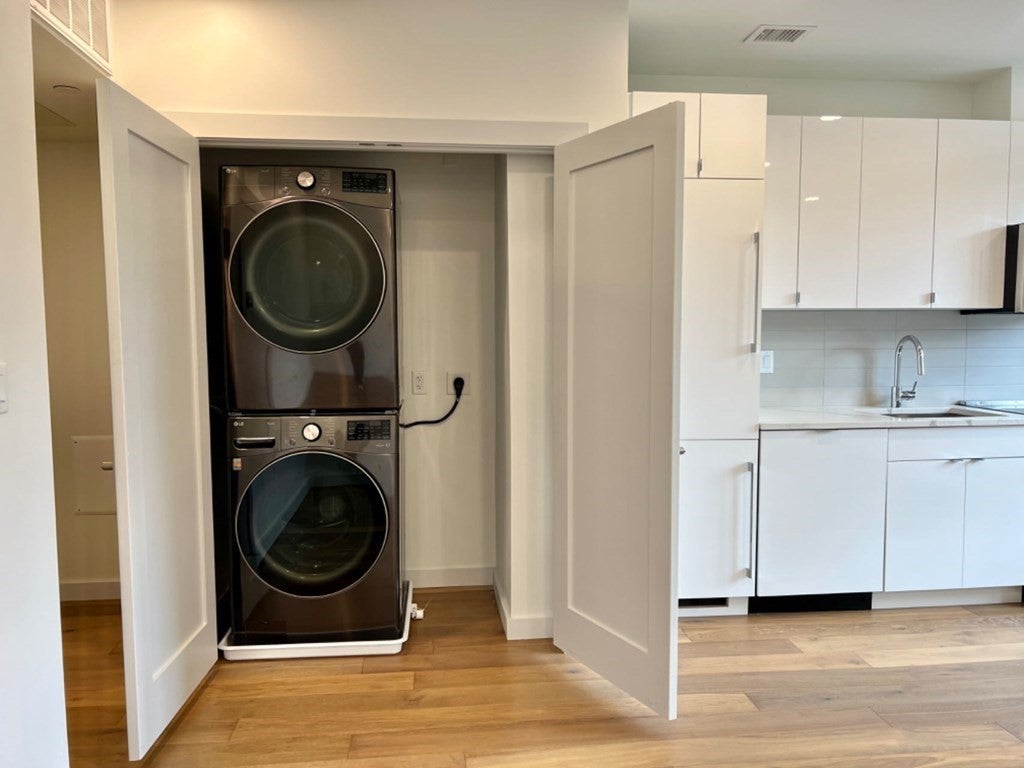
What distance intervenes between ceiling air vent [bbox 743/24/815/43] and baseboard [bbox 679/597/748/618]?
8.16ft

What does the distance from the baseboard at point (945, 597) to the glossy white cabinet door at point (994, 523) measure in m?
0.11

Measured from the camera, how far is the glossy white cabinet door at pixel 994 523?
2822 mm

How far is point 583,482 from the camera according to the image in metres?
2.27

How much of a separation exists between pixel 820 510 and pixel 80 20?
10.7 feet

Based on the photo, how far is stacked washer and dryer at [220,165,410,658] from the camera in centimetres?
231

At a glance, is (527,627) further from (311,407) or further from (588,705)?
(311,407)

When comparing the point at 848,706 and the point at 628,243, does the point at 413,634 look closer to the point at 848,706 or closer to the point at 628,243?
the point at 848,706

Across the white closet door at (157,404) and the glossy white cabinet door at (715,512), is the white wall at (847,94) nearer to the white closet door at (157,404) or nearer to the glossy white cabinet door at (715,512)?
the glossy white cabinet door at (715,512)

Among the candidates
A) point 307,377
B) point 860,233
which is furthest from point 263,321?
point 860,233

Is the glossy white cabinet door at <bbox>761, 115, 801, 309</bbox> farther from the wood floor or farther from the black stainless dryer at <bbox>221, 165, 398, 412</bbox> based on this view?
the black stainless dryer at <bbox>221, 165, 398, 412</bbox>

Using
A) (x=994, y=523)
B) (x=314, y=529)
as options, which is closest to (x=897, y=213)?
(x=994, y=523)

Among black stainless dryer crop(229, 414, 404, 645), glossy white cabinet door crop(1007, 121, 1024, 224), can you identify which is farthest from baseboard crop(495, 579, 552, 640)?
glossy white cabinet door crop(1007, 121, 1024, 224)

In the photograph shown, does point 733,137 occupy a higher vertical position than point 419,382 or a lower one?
higher

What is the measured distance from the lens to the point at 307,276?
2.35 m
